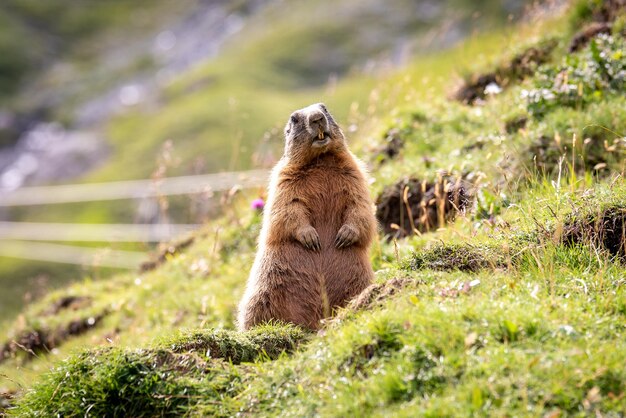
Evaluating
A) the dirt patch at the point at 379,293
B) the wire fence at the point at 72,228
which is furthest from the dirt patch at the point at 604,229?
the wire fence at the point at 72,228

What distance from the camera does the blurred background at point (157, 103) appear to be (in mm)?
19906

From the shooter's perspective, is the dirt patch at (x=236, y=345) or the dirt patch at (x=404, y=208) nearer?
the dirt patch at (x=236, y=345)

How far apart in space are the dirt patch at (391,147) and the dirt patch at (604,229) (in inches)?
Result: 163

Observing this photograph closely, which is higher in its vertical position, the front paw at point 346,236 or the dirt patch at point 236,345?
the front paw at point 346,236

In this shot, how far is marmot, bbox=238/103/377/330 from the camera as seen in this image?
19.2ft

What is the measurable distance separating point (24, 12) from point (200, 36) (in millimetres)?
17465

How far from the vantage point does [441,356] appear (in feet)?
12.8

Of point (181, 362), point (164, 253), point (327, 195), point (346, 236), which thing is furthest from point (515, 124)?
point (164, 253)

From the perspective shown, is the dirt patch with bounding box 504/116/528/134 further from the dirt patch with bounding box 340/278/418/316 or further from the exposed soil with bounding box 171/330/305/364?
the exposed soil with bounding box 171/330/305/364

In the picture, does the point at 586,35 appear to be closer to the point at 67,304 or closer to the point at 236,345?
the point at 236,345

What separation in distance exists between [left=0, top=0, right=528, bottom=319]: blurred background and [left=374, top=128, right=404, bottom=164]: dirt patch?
0.63 metres

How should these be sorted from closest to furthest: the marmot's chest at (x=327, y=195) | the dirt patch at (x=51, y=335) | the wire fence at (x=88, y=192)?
the marmot's chest at (x=327, y=195) < the dirt patch at (x=51, y=335) < the wire fence at (x=88, y=192)

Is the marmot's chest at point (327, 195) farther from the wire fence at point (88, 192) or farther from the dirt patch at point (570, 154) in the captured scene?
the wire fence at point (88, 192)

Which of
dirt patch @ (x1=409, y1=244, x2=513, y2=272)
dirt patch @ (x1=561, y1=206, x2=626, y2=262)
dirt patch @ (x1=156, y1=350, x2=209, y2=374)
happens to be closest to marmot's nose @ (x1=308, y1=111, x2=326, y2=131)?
dirt patch @ (x1=409, y1=244, x2=513, y2=272)
